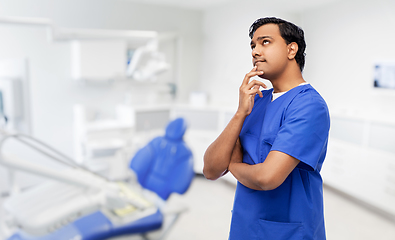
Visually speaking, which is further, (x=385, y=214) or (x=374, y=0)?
(x=385, y=214)

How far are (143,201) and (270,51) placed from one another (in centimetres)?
165

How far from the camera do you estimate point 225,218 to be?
248 cm

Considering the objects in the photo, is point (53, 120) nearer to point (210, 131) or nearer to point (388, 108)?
point (210, 131)

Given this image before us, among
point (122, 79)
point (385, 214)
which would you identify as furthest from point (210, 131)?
point (385, 214)

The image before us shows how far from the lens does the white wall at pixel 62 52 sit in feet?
10.6

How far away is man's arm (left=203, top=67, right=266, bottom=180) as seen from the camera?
0.74m

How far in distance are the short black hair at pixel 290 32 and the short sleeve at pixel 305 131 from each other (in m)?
0.10

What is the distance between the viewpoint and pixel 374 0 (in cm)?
116

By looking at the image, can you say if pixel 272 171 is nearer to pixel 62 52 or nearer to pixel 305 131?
pixel 305 131

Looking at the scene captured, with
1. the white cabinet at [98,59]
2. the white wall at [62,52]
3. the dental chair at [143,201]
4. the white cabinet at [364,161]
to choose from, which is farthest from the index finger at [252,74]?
the white cabinet at [98,59]

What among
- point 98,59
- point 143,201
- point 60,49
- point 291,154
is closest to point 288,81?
point 291,154

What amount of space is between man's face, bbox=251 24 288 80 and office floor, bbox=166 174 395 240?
1.72 metres

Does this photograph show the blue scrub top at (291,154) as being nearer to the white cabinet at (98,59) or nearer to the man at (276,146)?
the man at (276,146)

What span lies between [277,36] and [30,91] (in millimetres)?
3311
